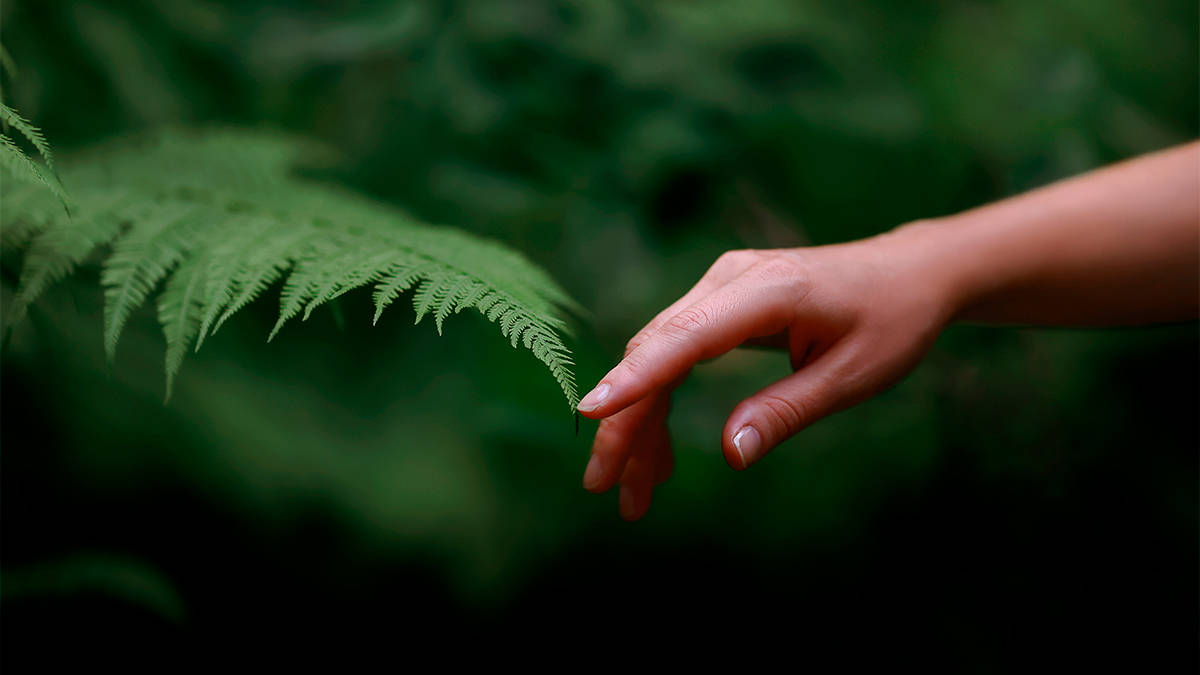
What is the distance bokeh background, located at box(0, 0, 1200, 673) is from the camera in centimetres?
98

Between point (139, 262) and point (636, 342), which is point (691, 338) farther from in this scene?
point (139, 262)

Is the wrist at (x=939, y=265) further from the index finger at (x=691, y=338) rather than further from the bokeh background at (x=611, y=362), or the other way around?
the bokeh background at (x=611, y=362)

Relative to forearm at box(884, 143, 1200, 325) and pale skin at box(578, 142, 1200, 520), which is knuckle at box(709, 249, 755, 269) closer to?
pale skin at box(578, 142, 1200, 520)

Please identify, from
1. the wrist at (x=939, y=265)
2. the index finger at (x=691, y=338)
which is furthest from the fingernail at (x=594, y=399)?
the wrist at (x=939, y=265)

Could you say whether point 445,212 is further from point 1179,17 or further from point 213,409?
point 1179,17

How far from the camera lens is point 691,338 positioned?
46 cm

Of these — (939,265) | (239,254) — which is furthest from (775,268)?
(239,254)

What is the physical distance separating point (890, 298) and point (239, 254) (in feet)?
1.78

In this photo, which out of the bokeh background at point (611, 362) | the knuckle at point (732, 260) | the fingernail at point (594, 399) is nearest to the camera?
the fingernail at point (594, 399)

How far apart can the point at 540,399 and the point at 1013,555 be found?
2.48ft

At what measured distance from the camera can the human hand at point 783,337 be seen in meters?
0.47

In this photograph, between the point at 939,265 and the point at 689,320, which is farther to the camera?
the point at 939,265

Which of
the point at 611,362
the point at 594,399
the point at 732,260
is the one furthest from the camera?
the point at 611,362

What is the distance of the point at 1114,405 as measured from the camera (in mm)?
1061
